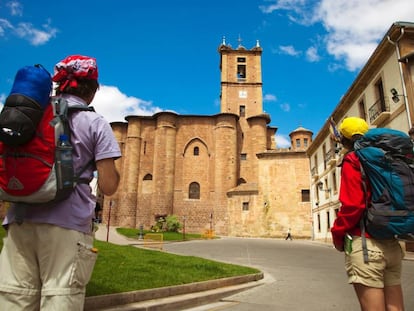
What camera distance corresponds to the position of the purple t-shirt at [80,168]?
5.91ft

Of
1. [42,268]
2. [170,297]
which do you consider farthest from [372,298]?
[170,297]

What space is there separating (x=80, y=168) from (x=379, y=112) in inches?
634

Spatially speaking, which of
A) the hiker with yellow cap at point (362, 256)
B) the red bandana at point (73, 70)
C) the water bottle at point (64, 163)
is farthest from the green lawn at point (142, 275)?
the hiker with yellow cap at point (362, 256)

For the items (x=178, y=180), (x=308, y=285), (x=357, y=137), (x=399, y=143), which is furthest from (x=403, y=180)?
(x=178, y=180)

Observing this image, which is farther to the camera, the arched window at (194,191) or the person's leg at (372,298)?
the arched window at (194,191)

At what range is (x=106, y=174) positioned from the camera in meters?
2.01

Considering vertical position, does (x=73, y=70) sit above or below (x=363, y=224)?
above

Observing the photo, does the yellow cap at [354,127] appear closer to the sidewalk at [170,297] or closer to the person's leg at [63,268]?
the person's leg at [63,268]

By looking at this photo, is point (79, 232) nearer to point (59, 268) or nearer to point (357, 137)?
point (59, 268)

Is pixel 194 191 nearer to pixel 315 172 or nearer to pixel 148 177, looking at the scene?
pixel 148 177

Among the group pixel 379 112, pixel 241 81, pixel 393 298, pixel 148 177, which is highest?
pixel 241 81

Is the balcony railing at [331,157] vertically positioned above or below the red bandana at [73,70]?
above

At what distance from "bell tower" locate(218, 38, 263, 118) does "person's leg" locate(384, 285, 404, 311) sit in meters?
40.2

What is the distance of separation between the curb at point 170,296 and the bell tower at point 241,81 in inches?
1456
